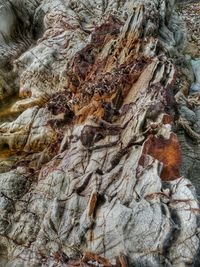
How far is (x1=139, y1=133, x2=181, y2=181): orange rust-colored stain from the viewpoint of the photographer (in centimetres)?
1174

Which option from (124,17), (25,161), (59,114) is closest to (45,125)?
(59,114)

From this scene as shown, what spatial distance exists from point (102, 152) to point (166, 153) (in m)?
2.72

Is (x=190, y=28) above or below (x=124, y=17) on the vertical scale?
below

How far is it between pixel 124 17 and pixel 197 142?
1274cm

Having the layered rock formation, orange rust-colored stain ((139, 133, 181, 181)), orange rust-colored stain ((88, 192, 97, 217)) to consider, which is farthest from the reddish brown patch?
orange rust-colored stain ((88, 192, 97, 217))

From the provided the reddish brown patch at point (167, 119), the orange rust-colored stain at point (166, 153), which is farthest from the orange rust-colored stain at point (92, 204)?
the reddish brown patch at point (167, 119)

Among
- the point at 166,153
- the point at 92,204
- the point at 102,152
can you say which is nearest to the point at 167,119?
the point at 166,153

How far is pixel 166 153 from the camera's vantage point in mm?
12195

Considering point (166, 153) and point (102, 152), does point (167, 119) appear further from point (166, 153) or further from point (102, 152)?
point (102, 152)

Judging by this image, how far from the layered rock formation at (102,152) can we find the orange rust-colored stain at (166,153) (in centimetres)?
3

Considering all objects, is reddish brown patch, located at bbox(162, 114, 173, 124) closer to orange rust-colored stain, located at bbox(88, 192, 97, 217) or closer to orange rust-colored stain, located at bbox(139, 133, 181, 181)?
orange rust-colored stain, located at bbox(139, 133, 181, 181)

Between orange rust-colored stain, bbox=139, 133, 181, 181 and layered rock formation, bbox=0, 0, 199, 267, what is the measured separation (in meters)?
0.03

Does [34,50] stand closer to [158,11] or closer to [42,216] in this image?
[158,11]

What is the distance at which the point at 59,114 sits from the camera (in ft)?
60.5
